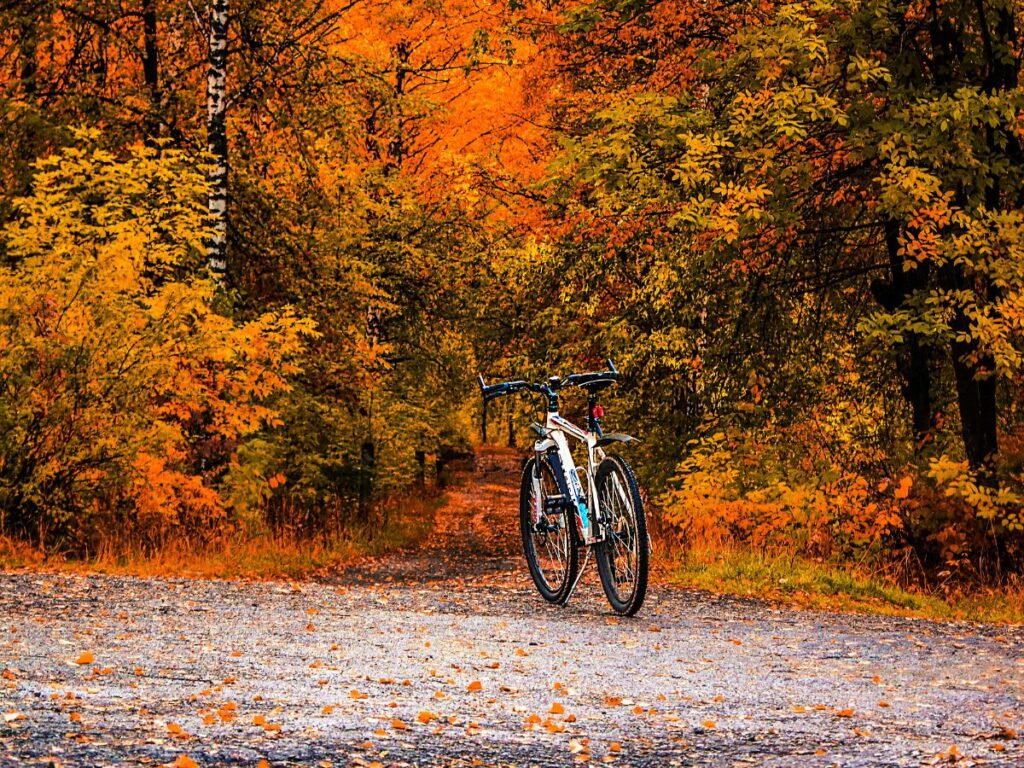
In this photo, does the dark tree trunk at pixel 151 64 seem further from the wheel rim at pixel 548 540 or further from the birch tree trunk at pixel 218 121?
the wheel rim at pixel 548 540

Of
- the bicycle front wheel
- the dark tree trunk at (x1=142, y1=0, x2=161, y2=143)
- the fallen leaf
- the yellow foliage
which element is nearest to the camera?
the fallen leaf

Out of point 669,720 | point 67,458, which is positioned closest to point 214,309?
point 67,458

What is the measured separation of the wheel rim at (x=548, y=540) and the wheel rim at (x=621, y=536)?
1.42ft

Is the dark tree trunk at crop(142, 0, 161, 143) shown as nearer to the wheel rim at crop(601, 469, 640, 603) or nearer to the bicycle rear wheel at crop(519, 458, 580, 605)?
the bicycle rear wheel at crop(519, 458, 580, 605)

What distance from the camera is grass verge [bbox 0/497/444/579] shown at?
34.8 feet

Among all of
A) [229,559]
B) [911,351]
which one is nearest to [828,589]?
[911,351]

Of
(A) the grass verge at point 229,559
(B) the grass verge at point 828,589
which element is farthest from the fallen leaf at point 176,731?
(B) the grass verge at point 828,589

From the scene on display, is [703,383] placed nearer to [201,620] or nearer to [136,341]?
[136,341]

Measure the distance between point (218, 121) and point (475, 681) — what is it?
10546 millimetres

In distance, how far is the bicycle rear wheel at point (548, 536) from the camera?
8.76 m

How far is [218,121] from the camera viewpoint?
1477 cm

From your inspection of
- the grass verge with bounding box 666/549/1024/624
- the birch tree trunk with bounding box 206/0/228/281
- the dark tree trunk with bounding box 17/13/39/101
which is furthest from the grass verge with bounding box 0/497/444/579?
the dark tree trunk with bounding box 17/13/39/101

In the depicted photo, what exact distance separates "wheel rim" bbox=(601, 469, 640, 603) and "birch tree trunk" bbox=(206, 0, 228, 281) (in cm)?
773

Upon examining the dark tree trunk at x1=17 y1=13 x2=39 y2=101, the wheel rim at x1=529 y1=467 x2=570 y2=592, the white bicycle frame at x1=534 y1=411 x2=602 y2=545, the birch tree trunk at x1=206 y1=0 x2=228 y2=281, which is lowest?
the wheel rim at x1=529 y1=467 x2=570 y2=592
